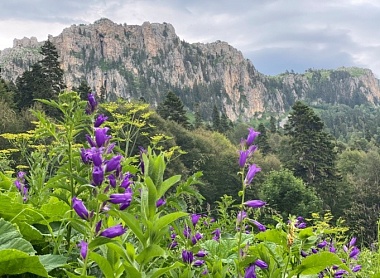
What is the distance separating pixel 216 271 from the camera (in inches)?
68.1

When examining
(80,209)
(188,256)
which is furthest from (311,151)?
(80,209)

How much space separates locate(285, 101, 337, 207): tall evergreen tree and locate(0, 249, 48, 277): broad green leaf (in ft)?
151

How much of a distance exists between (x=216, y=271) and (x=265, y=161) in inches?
2161

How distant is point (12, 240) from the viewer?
5.11 ft

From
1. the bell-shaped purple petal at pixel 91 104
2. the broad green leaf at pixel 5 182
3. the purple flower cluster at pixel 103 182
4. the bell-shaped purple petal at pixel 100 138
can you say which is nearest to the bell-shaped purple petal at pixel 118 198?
the purple flower cluster at pixel 103 182

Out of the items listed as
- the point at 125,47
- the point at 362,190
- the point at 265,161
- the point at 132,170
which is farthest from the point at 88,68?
the point at 132,170

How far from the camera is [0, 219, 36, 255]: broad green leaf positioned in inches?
60.6

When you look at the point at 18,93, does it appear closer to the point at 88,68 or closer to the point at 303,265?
the point at 303,265

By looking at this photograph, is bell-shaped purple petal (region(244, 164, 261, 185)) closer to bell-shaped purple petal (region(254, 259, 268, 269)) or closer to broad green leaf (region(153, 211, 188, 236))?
bell-shaped purple petal (region(254, 259, 268, 269))

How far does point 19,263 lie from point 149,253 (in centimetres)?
51

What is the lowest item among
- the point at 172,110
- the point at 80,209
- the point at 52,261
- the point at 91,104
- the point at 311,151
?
the point at 311,151

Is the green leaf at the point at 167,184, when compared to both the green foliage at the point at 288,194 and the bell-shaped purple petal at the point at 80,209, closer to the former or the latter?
the bell-shaped purple petal at the point at 80,209

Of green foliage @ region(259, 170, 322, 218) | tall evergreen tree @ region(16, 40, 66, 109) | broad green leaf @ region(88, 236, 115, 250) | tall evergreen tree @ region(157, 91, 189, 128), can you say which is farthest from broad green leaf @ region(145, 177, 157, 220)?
tall evergreen tree @ region(157, 91, 189, 128)

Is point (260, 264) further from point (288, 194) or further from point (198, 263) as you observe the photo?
point (288, 194)
